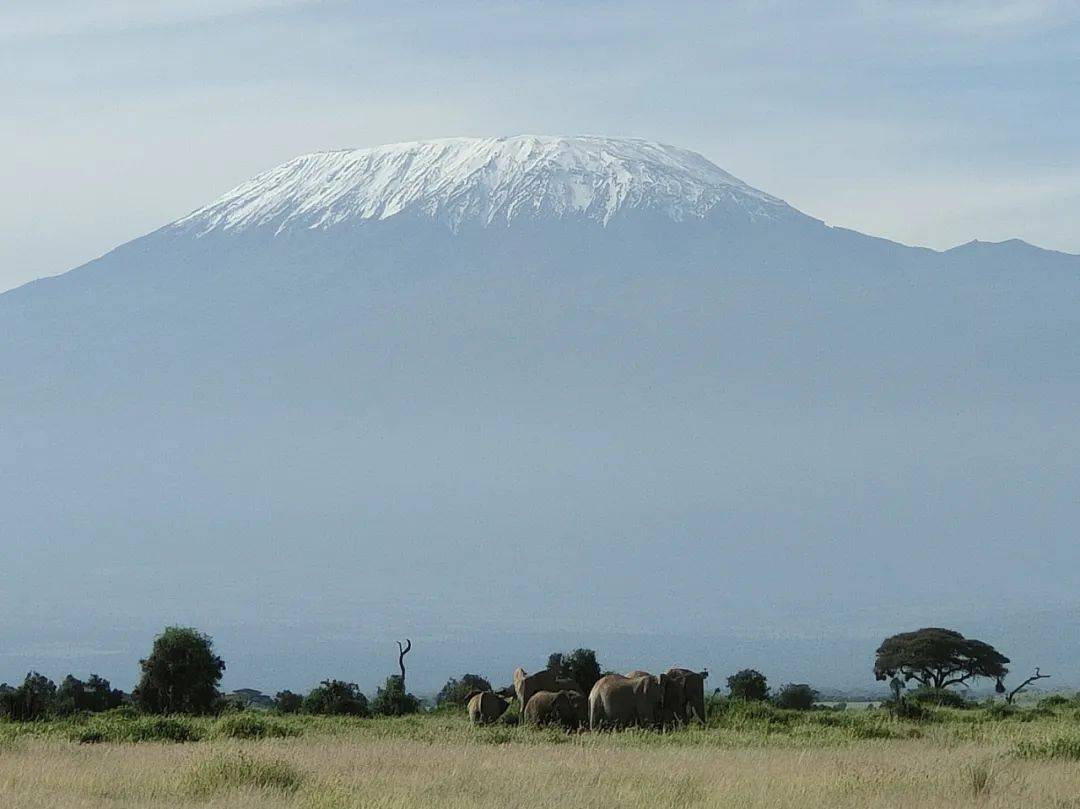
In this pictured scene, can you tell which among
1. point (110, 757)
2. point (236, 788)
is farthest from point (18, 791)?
point (110, 757)

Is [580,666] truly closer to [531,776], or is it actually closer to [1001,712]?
[1001,712]

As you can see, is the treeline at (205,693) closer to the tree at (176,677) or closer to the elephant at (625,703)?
the tree at (176,677)

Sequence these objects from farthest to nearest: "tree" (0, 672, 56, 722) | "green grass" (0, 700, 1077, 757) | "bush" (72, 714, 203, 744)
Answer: "tree" (0, 672, 56, 722) < "bush" (72, 714, 203, 744) < "green grass" (0, 700, 1077, 757)

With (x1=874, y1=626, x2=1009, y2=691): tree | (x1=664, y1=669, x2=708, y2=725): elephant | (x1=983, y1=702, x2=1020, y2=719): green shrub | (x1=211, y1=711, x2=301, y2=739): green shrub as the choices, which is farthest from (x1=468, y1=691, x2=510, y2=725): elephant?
(x1=874, y1=626, x2=1009, y2=691): tree

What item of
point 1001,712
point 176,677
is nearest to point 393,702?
point 176,677

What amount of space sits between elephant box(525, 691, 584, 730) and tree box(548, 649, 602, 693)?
7468 mm

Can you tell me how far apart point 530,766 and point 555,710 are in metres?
8.45

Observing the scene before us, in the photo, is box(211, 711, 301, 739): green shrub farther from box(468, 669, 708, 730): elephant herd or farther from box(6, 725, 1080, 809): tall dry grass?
box(468, 669, 708, 730): elephant herd

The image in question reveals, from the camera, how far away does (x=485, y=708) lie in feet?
103

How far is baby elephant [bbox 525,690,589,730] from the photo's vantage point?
29344mm

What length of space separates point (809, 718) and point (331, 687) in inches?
457

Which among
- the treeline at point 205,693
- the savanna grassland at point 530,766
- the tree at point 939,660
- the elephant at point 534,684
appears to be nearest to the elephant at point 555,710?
the savanna grassland at point 530,766

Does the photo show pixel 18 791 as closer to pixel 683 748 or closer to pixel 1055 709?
pixel 683 748

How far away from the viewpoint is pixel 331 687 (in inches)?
1588
